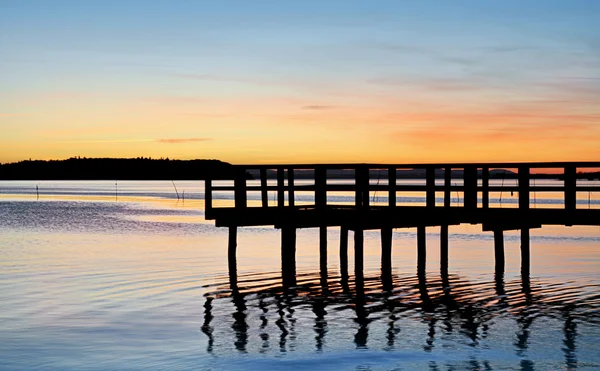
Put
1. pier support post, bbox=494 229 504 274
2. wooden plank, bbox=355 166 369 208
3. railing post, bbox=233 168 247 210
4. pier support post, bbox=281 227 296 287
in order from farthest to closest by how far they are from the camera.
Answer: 1. pier support post, bbox=494 229 504 274
2. pier support post, bbox=281 227 296 287
3. railing post, bbox=233 168 247 210
4. wooden plank, bbox=355 166 369 208

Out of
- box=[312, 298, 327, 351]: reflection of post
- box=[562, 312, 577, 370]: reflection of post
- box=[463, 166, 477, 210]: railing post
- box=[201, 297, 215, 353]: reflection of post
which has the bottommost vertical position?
box=[562, 312, 577, 370]: reflection of post

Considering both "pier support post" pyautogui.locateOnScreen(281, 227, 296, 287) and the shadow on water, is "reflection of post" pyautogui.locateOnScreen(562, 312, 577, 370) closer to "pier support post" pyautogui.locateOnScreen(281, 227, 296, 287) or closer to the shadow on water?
the shadow on water

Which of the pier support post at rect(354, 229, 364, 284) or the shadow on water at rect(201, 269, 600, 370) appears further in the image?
the pier support post at rect(354, 229, 364, 284)

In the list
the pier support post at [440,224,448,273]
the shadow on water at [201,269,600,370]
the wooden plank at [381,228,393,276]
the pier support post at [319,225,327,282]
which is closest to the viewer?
the shadow on water at [201,269,600,370]

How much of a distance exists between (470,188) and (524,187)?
1.53 m

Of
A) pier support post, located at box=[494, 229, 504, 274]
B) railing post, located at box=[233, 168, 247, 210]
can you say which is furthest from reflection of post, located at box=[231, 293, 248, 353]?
pier support post, located at box=[494, 229, 504, 274]

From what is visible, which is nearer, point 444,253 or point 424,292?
point 424,292

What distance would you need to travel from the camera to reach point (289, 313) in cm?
1898

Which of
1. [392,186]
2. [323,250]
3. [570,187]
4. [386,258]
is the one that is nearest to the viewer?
[570,187]

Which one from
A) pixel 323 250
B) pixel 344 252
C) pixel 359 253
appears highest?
pixel 359 253

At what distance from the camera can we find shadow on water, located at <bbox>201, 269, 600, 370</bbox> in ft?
52.5

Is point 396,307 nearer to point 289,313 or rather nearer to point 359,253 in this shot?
point 289,313

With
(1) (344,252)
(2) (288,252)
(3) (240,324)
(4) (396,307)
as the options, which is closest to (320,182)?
(2) (288,252)

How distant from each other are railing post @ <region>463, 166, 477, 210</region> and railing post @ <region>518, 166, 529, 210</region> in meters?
1.30
